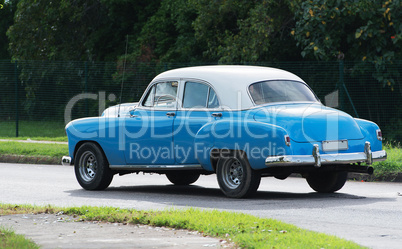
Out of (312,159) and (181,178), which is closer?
(312,159)

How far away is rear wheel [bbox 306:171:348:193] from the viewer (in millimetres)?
12070

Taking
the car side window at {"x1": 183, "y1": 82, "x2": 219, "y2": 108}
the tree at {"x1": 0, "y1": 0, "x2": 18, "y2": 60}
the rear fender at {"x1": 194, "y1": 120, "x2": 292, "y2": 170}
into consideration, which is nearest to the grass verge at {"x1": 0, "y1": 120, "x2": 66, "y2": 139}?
the car side window at {"x1": 183, "y1": 82, "x2": 219, "y2": 108}

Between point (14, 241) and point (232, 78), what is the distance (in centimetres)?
534

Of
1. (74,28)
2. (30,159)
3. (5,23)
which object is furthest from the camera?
(5,23)

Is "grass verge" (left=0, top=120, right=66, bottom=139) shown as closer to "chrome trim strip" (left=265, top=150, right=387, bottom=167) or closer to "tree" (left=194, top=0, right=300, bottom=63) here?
"tree" (left=194, top=0, right=300, bottom=63)

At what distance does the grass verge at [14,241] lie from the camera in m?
6.96

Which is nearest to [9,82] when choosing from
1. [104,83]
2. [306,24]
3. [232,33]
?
[104,83]

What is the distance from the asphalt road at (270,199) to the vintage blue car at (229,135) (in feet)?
1.33

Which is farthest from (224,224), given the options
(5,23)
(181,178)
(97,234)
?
(5,23)

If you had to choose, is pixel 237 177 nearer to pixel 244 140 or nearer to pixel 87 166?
pixel 244 140

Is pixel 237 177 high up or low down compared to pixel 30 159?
up

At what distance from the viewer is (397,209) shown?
399 inches

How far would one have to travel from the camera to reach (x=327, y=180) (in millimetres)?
12219

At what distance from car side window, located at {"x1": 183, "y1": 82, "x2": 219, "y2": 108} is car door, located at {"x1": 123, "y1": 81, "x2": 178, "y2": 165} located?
0.22 m
